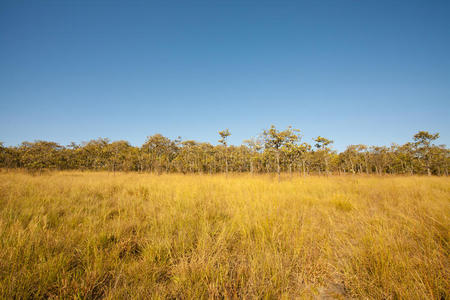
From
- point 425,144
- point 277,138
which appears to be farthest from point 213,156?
point 425,144

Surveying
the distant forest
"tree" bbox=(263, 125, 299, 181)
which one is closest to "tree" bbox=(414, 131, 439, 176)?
the distant forest

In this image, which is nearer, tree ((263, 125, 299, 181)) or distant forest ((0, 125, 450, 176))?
tree ((263, 125, 299, 181))

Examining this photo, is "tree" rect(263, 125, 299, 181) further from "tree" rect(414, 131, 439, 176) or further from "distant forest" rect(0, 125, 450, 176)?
"tree" rect(414, 131, 439, 176)

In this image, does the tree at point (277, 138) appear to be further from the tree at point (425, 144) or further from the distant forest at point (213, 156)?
the tree at point (425, 144)

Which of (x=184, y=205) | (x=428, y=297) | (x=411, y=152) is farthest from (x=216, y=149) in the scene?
(x=411, y=152)

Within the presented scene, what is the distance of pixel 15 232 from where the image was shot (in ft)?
6.13

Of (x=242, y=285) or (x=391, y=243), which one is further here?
(x=391, y=243)

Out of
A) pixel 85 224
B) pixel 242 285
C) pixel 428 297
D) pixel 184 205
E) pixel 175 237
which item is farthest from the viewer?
pixel 184 205

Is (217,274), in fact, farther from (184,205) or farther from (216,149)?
(216,149)

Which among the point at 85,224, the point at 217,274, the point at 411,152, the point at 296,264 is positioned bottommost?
the point at 296,264

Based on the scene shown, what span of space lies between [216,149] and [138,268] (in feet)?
110

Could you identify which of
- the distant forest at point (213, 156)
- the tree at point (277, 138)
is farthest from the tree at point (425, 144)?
the tree at point (277, 138)

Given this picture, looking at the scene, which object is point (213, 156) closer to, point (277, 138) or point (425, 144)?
point (277, 138)

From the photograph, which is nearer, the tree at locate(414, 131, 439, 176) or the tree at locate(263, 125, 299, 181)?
the tree at locate(263, 125, 299, 181)
